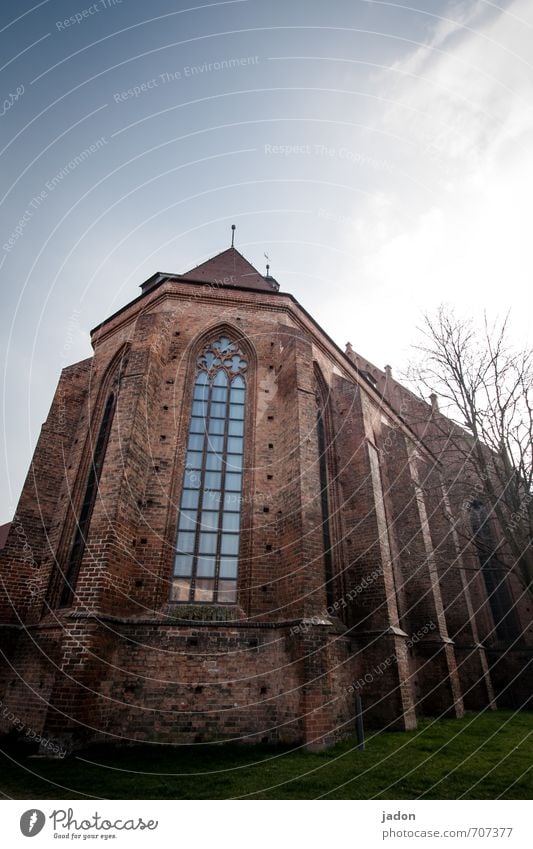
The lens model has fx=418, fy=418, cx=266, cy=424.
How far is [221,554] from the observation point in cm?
895

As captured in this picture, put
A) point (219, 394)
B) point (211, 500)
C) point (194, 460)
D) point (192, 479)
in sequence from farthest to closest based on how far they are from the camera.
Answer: point (219, 394) → point (194, 460) → point (192, 479) → point (211, 500)

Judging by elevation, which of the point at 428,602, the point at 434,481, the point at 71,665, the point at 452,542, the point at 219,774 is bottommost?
the point at 219,774

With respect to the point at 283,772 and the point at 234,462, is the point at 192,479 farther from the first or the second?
the point at 283,772

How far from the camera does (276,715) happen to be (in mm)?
7332

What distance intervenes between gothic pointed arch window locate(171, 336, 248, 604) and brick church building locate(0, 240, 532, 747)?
4 cm

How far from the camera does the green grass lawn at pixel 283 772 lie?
4938mm

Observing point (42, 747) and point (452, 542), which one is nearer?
point (42, 747)

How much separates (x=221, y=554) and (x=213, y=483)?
1616mm

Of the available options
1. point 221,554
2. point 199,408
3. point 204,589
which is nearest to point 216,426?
point 199,408

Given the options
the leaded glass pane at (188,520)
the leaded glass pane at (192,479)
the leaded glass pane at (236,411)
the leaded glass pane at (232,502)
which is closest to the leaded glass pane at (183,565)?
the leaded glass pane at (188,520)

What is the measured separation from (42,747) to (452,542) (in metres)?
13.2

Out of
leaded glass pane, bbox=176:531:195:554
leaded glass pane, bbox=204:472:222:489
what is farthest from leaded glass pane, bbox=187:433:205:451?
leaded glass pane, bbox=176:531:195:554

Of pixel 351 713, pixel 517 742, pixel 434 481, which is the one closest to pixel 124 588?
pixel 351 713

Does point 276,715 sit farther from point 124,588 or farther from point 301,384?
point 301,384
